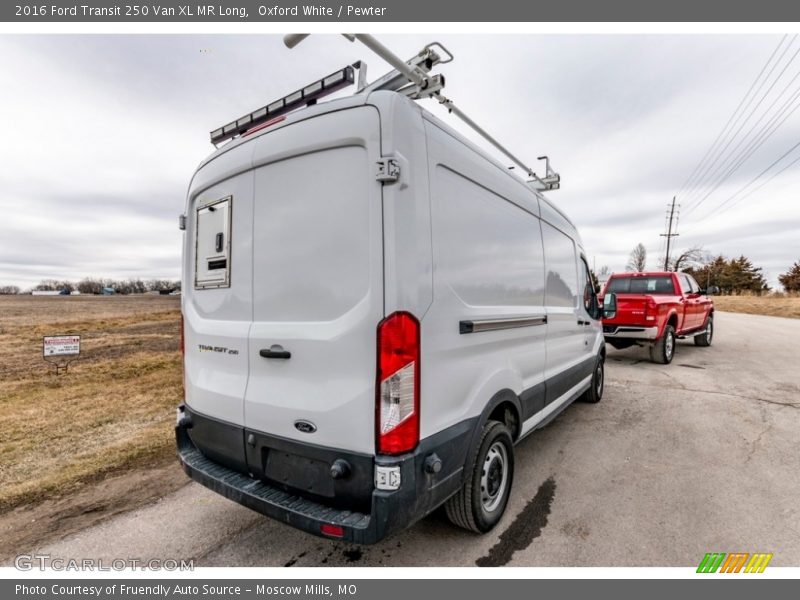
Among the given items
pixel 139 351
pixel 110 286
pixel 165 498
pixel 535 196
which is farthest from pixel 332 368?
pixel 110 286

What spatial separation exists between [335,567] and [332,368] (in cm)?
127

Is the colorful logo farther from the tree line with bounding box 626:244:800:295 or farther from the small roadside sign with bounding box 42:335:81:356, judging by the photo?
the tree line with bounding box 626:244:800:295

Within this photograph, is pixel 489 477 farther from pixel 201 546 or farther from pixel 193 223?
pixel 193 223

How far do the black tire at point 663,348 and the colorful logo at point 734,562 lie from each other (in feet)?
22.1

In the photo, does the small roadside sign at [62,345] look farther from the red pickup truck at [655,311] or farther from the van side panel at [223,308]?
the red pickup truck at [655,311]

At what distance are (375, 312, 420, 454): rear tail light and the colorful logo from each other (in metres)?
2.04

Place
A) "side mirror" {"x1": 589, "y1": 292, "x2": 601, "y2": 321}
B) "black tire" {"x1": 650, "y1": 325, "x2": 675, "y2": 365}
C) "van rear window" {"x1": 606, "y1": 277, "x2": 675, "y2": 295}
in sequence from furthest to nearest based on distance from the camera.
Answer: "van rear window" {"x1": 606, "y1": 277, "x2": 675, "y2": 295} < "black tire" {"x1": 650, "y1": 325, "x2": 675, "y2": 365} < "side mirror" {"x1": 589, "y1": 292, "x2": 601, "y2": 321}

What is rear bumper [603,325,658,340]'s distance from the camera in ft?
26.6

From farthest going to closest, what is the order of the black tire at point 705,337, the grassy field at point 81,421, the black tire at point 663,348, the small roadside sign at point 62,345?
the black tire at point 705,337
the black tire at point 663,348
the small roadside sign at point 62,345
the grassy field at point 81,421

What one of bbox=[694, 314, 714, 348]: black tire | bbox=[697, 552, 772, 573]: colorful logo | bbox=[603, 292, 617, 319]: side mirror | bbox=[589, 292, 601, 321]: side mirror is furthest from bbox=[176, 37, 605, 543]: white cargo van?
bbox=[694, 314, 714, 348]: black tire

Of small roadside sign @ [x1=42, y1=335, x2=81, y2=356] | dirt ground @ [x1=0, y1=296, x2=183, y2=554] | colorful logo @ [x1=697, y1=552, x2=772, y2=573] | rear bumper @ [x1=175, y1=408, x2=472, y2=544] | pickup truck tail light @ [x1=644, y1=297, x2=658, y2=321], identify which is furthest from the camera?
pickup truck tail light @ [x1=644, y1=297, x2=658, y2=321]

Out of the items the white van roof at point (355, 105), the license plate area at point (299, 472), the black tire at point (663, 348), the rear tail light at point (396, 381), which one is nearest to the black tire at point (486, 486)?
the rear tail light at point (396, 381)

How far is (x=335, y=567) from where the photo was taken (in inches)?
92.4

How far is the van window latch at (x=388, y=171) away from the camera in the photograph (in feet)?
6.36
